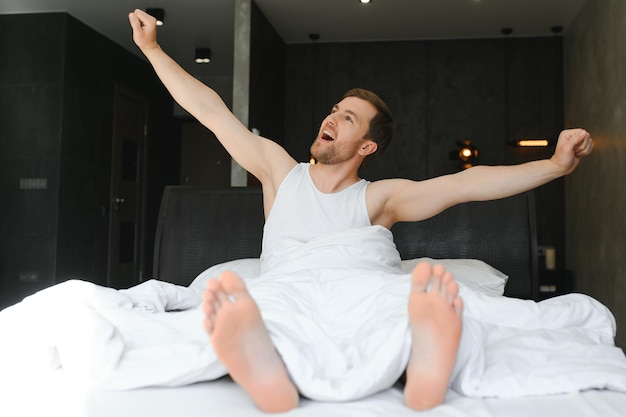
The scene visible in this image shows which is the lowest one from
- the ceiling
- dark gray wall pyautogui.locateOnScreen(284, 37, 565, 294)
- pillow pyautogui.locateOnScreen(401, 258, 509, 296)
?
pillow pyautogui.locateOnScreen(401, 258, 509, 296)

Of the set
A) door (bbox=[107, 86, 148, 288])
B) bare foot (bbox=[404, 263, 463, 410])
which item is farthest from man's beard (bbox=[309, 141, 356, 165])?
door (bbox=[107, 86, 148, 288])

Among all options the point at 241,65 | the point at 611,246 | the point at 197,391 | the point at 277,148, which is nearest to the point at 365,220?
the point at 277,148

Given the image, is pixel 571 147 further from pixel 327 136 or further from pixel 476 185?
pixel 327 136

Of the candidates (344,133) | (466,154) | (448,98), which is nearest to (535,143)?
(466,154)

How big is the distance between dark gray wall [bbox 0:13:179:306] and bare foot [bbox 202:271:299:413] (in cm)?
451

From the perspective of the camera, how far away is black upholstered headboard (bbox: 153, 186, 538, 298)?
2.74 metres

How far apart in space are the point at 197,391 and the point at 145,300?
0.56 m

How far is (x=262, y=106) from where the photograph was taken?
5.21 meters

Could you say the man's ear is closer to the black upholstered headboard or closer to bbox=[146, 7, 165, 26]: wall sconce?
the black upholstered headboard

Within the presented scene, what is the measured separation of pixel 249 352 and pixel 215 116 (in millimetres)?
1124

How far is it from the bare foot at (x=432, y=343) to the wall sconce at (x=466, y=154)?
4.46 m

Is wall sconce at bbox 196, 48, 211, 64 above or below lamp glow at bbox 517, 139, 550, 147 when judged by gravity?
above

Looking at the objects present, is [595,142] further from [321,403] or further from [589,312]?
[321,403]

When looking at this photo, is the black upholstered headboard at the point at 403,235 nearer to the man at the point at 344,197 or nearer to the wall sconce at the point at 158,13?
the man at the point at 344,197
